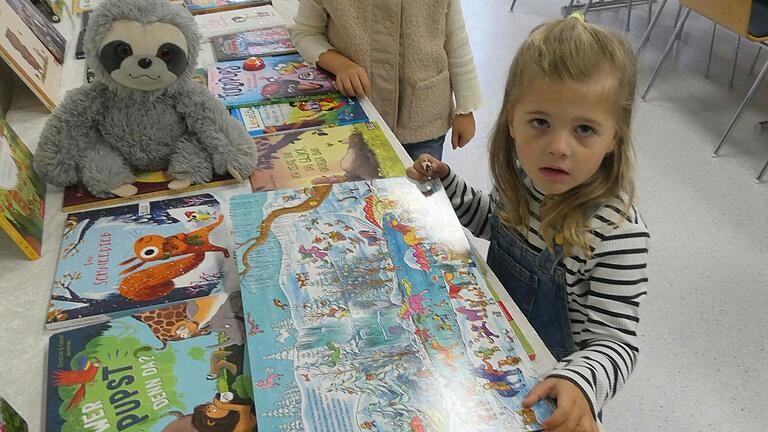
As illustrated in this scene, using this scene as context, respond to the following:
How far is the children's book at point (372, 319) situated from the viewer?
60 cm

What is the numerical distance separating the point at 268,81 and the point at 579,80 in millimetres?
664

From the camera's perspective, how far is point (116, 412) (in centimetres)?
61

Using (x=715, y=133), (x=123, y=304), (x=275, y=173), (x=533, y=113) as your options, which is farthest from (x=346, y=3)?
(x=715, y=133)

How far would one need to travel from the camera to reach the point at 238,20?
4.83 feet

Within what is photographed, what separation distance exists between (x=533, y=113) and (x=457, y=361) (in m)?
→ 0.29

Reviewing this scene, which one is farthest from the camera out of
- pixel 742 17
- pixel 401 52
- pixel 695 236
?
pixel 742 17

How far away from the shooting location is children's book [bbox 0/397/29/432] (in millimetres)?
551

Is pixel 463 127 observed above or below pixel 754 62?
above

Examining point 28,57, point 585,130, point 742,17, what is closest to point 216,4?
point 28,57

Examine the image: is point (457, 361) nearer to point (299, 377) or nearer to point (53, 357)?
point (299, 377)

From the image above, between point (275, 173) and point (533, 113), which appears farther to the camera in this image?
point (275, 173)

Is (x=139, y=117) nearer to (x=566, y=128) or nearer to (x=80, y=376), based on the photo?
(x=80, y=376)

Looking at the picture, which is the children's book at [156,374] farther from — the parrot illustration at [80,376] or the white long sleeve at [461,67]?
the white long sleeve at [461,67]

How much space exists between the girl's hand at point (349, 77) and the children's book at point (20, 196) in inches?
20.1
